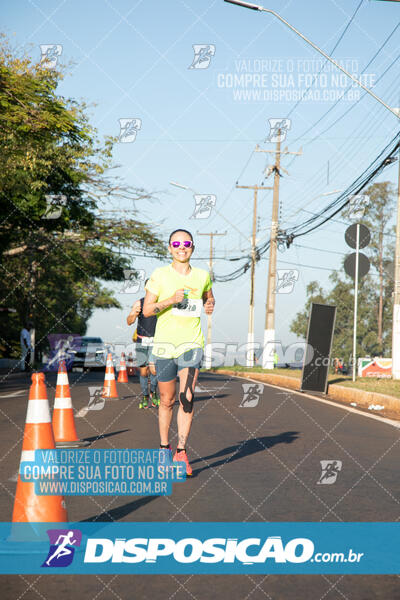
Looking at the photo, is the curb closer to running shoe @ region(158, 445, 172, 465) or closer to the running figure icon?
running shoe @ region(158, 445, 172, 465)

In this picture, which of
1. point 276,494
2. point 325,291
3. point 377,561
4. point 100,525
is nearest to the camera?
point 377,561

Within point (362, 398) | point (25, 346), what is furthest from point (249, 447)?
point (25, 346)

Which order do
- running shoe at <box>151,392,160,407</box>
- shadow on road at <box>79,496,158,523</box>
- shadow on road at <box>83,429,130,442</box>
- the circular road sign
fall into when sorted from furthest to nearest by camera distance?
the circular road sign < running shoe at <box>151,392,160,407</box> < shadow on road at <box>83,429,130,442</box> < shadow on road at <box>79,496,158,523</box>

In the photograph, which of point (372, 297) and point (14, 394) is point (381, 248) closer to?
point (372, 297)

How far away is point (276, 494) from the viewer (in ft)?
19.5

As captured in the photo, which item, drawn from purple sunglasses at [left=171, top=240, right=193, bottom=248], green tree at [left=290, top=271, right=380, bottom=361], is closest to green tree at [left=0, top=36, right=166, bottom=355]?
purple sunglasses at [left=171, top=240, right=193, bottom=248]

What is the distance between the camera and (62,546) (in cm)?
432

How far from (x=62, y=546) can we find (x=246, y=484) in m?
2.30

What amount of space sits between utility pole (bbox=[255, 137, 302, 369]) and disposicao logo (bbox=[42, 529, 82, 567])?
30.2 metres

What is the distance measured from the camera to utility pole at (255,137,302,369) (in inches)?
1398

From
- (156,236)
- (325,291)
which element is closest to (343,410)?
(156,236)

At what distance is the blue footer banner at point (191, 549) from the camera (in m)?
4.21

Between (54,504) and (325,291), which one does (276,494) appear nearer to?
(54,504)

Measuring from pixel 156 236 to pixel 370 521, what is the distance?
2514cm
